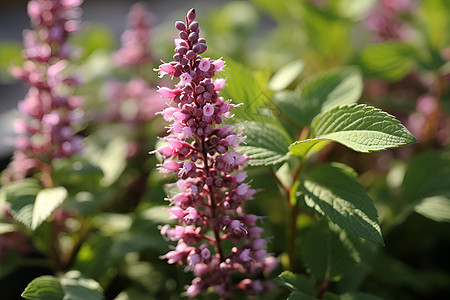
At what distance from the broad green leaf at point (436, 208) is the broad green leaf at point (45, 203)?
0.70 meters

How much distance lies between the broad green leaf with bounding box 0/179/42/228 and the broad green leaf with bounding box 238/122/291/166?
42 centimetres

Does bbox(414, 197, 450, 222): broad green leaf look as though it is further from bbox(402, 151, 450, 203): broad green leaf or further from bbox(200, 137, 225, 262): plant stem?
bbox(200, 137, 225, 262): plant stem

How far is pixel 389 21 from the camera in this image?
1.47 meters

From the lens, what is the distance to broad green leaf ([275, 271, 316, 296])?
70 centimetres

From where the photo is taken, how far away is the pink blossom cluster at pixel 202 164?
66 cm

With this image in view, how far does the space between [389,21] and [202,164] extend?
1.03m

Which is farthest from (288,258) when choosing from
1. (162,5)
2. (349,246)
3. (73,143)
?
(162,5)

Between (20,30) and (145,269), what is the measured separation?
2.48 metres

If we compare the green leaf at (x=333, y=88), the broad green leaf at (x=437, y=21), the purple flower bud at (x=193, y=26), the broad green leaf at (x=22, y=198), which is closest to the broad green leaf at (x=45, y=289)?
the broad green leaf at (x=22, y=198)

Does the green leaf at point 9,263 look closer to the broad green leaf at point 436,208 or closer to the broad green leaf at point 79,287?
the broad green leaf at point 79,287

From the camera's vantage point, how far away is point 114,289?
104 centimetres

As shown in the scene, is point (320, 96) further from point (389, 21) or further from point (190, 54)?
point (389, 21)

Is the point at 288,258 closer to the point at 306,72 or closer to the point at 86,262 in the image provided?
the point at 86,262

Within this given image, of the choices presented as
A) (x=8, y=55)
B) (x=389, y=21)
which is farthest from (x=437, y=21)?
(x=8, y=55)
